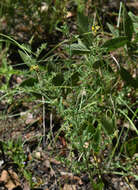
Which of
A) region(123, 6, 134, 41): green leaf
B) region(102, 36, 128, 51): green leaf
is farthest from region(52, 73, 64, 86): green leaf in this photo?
region(123, 6, 134, 41): green leaf

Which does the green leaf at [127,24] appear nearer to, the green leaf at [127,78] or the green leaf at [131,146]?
the green leaf at [127,78]

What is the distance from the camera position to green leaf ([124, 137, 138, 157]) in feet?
5.04

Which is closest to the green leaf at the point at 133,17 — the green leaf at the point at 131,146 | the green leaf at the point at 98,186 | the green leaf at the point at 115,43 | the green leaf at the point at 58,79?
Answer: the green leaf at the point at 115,43

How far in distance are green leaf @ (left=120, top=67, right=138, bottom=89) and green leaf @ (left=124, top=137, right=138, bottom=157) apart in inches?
12.6

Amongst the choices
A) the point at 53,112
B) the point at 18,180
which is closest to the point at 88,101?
the point at 53,112

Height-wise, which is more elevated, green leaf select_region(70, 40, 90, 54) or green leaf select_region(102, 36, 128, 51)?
green leaf select_region(102, 36, 128, 51)

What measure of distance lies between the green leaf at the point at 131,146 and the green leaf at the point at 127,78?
0.32m

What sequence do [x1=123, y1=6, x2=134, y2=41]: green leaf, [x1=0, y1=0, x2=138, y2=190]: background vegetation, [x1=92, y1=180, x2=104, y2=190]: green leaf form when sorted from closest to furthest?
1. [x1=0, y1=0, x2=138, y2=190]: background vegetation
2. [x1=92, y1=180, x2=104, y2=190]: green leaf
3. [x1=123, y1=6, x2=134, y2=41]: green leaf

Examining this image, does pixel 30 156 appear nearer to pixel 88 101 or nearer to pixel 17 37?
pixel 88 101

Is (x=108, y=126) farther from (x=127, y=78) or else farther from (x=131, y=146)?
(x=127, y=78)

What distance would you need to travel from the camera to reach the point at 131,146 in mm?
1550

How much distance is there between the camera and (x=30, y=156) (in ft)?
5.45

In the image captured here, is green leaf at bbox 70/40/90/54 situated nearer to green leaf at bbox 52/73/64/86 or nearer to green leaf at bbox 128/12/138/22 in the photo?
green leaf at bbox 52/73/64/86

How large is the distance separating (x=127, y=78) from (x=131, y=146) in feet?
1.26
